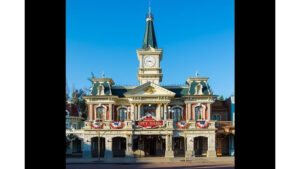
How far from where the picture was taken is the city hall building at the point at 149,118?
26406mm

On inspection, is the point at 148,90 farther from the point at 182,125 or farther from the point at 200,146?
the point at 200,146

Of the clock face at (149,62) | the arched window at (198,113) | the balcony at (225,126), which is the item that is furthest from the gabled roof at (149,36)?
the balcony at (225,126)

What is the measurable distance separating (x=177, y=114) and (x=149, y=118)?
4585mm

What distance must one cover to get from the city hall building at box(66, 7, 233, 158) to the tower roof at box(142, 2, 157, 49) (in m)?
1.46

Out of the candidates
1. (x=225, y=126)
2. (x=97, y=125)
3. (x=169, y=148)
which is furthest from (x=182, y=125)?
(x=97, y=125)

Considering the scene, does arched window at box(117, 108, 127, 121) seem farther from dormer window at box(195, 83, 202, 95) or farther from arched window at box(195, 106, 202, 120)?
dormer window at box(195, 83, 202, 95)

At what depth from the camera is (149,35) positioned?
3356 cm

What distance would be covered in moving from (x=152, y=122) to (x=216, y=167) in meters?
8.55

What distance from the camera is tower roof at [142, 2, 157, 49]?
3288cm

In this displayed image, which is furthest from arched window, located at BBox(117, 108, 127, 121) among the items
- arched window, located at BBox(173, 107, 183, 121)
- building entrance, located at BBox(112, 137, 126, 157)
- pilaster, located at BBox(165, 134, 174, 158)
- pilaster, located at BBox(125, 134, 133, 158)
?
pilaster, located at BBox(165, 134, 174, 158)

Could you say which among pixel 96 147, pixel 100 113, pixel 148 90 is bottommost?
pixel 96 147
